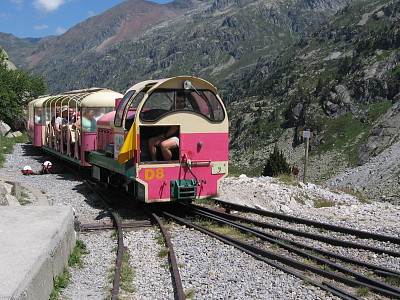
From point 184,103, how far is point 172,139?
3.22 ft

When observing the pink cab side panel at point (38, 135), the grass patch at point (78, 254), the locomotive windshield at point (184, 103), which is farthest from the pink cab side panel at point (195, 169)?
the pink cab side panel at point (38, 135)

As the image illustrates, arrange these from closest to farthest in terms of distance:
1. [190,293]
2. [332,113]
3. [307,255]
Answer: [190,293]
[307,255]
[332,113]

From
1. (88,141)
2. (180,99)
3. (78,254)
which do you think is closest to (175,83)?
(180,99)

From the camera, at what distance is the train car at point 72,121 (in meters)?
17.9

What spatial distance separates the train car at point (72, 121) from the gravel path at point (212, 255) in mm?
2635

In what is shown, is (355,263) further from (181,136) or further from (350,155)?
(350,155)

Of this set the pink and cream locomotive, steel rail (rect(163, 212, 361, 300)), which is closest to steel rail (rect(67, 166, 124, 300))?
Answer: the pink and cream locomotive

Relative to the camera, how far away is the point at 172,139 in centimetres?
1182

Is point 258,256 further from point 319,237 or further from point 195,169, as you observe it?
point 195,169

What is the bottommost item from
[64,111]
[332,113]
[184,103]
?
[184,103]

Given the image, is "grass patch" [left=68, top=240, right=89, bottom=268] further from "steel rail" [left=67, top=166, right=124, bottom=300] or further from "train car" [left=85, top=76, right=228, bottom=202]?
"train car" [left=85, top=76, right=228, bottom=202]

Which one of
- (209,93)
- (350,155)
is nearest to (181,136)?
(209,93)

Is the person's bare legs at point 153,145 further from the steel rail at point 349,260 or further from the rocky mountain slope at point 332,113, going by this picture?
the rocky mountain slope at point 332,113

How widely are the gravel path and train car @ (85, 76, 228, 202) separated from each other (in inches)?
51.2
